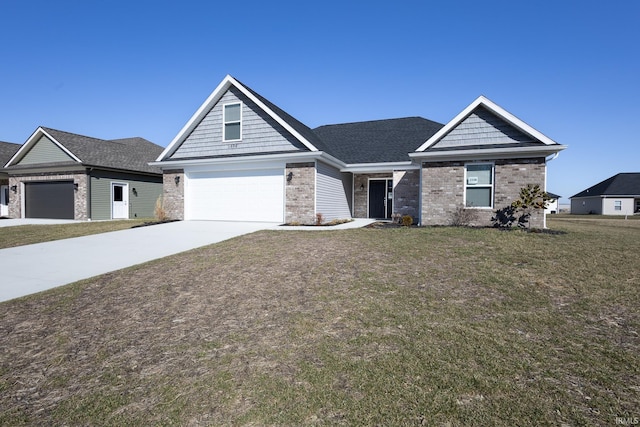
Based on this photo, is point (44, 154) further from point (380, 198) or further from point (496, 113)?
point (496, 113)

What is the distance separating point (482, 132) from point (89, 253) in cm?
1452

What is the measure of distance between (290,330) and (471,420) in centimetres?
239

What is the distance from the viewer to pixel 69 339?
14.3 ft

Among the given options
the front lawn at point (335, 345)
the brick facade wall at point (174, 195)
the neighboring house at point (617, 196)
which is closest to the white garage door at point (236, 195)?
the brick facade wall at point (174, 195)

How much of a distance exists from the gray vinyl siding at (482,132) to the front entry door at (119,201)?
1998 cm

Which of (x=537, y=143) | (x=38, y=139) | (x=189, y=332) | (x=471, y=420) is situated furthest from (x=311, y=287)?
(x=38, y=139)

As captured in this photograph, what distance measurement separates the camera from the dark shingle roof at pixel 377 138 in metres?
18.2

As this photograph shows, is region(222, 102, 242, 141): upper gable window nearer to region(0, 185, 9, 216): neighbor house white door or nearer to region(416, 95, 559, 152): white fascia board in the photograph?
region(416, 95, 559, 152): white fascia board

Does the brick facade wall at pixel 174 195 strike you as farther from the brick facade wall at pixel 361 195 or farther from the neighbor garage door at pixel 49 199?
the brick facade wall at pixel 361 195

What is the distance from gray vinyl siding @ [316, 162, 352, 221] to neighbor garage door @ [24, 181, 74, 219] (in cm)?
1645

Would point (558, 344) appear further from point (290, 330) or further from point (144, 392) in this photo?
point (144, 392)

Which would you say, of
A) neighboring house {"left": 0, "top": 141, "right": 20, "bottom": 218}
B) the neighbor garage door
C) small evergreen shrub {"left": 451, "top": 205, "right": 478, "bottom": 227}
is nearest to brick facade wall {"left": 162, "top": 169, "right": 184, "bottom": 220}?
the neighbor garage door

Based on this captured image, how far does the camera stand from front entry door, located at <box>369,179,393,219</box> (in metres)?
18.4

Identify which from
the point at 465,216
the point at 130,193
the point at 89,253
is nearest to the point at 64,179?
the point at 130,193
